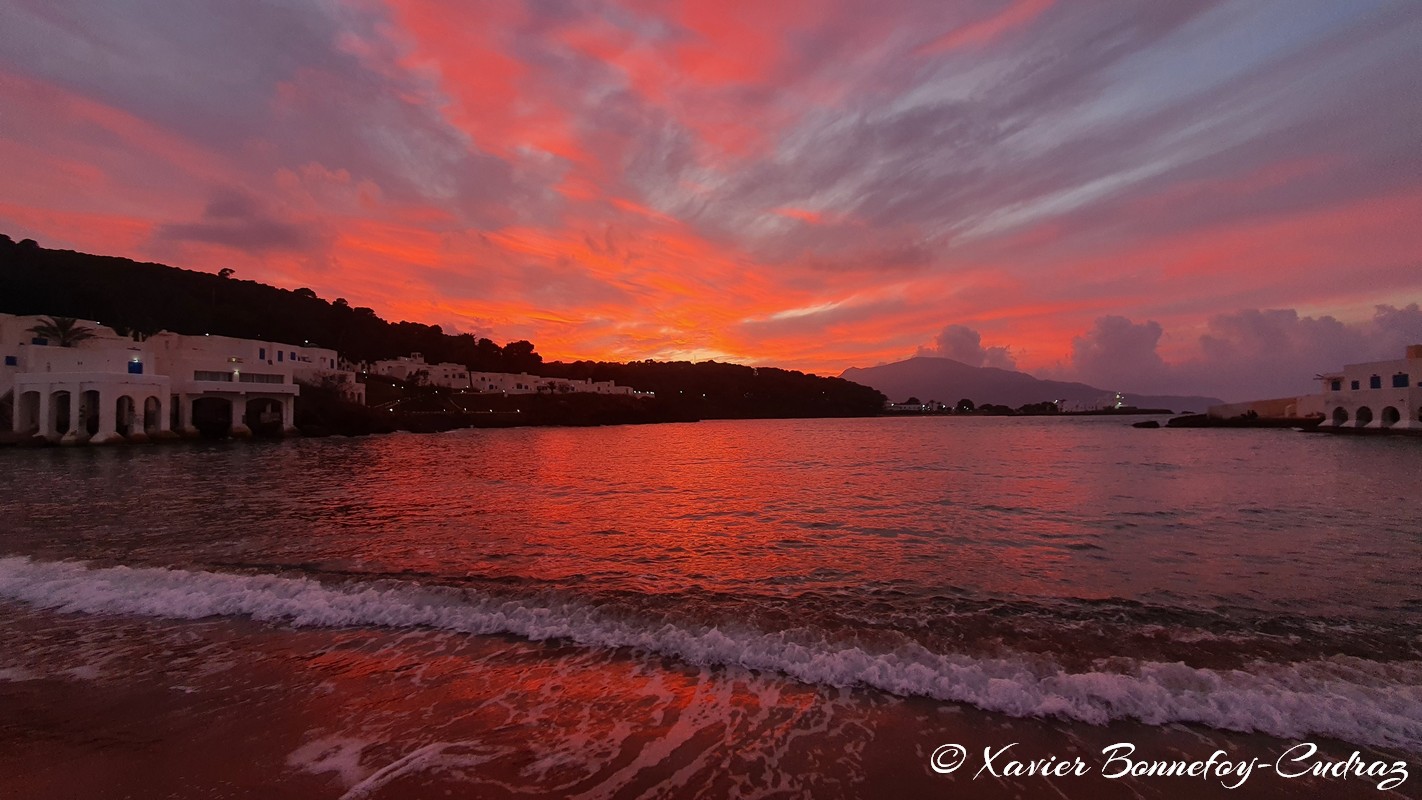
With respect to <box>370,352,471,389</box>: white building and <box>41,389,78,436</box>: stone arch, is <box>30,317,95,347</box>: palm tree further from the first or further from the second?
<box>370,352,471,389</box>: white building

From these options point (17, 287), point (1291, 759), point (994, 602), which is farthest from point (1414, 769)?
point (17, 287)

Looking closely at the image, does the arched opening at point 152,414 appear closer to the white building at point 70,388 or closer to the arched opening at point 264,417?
the white building at point 70,388

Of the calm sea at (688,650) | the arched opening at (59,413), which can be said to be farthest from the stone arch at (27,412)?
the calm sea at (688,650)

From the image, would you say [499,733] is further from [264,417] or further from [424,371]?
[424,371]

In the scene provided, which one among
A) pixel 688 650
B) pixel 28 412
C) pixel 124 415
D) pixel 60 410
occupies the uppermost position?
pixel 60 410

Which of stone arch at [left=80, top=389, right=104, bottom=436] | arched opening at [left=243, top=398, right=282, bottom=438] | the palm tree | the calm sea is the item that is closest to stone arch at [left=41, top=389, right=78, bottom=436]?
stone arch at [left=80, top=389, right=104, bottom=436]

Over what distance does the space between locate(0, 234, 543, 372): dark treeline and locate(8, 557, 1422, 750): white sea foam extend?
77.0 m

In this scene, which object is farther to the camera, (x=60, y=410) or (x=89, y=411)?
(x=60, y=410)

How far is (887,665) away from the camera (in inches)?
271

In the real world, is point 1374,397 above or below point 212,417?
above

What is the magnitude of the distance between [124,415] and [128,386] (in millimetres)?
2815

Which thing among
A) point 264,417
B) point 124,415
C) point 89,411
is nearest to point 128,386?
point 124,415

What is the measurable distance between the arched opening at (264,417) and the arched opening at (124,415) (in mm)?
13579

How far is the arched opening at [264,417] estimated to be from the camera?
6538cm
